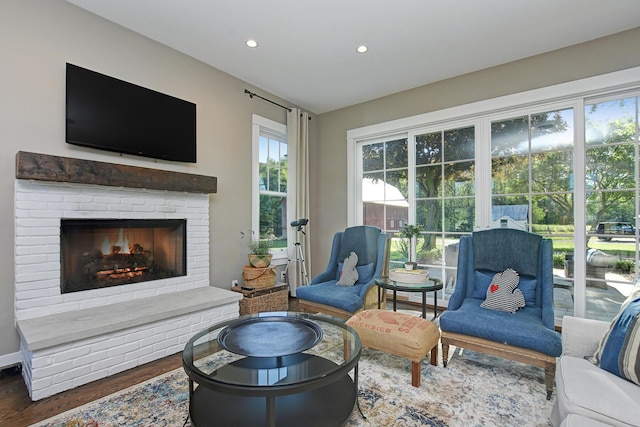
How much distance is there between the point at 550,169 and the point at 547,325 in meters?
1.81

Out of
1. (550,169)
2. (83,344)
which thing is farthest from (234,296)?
(550,169)

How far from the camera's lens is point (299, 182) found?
4406 mm

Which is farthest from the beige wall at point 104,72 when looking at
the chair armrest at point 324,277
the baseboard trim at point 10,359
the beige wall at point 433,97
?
the beige wall at point 433,97

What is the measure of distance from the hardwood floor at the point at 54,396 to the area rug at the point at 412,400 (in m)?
0.10

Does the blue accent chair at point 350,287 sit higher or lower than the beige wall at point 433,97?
lower

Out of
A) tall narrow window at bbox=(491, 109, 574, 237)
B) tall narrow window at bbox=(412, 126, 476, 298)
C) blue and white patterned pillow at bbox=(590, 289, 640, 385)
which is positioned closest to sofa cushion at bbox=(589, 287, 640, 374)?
blue and white patterned pillow at bbox=(590, 289, 640, 385)

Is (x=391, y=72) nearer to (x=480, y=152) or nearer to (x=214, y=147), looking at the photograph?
(x=480, y=152)

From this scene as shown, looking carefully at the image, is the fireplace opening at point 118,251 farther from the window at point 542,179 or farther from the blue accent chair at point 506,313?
the window at point 542,179

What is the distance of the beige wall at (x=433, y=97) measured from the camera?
2.86 metres

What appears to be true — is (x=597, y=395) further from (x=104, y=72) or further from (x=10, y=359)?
(x=104, y=72)

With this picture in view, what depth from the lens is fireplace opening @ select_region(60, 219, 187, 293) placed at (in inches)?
98.7

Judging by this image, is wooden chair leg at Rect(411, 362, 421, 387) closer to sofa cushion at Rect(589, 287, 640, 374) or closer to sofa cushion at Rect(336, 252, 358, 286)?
sofa cushion at Rect(589, 287, 640, 374)

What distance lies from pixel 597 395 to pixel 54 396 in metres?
2.89

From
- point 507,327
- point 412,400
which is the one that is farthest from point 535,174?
point 412,400
